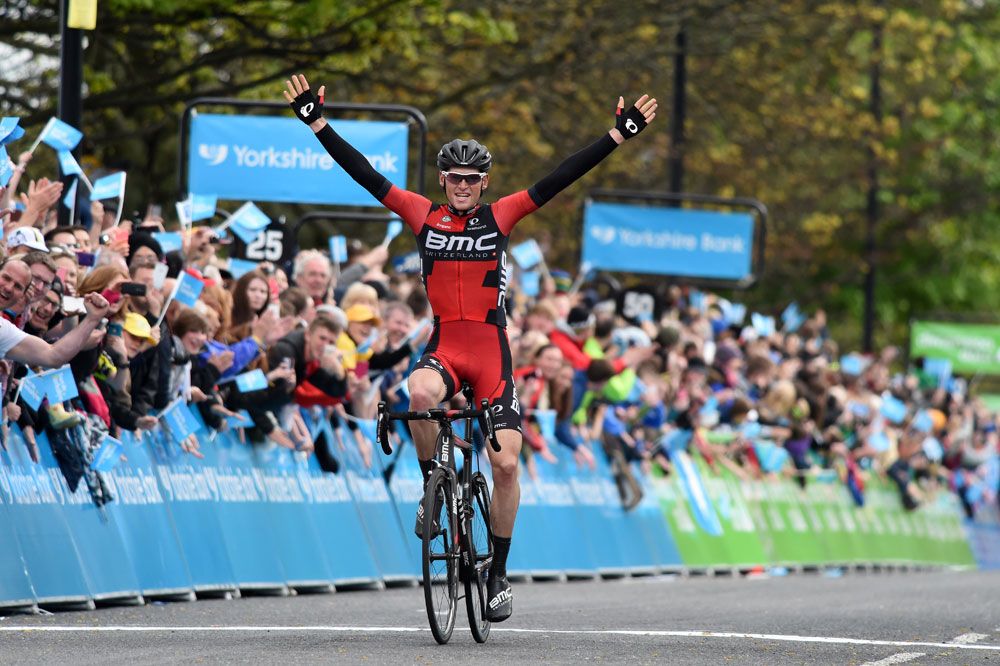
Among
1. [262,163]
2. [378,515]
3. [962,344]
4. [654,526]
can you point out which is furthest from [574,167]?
[962,344]

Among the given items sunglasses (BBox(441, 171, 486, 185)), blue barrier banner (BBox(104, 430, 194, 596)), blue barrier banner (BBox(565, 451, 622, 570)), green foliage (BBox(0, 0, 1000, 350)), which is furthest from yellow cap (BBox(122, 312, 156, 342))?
blue barrier banner (BBox(565, 451, 622, 570))

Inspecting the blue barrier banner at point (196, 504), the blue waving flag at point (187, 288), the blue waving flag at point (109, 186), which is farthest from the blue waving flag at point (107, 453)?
the blue waving flag at point (109, 186)

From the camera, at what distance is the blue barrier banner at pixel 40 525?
12344 millimetres

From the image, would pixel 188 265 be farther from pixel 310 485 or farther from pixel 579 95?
pixel 579 95

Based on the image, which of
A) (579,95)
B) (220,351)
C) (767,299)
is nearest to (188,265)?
(220,351)

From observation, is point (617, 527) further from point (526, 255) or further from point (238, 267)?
point (238, 267)

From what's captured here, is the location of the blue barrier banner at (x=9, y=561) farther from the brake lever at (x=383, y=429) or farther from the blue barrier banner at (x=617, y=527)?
the blue barrier banner at (x=617, y=527)

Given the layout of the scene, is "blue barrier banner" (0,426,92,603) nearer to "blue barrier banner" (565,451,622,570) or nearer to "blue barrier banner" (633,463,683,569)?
"blue barrier banner" (565,451,622,570)

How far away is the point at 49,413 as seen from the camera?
12.7m

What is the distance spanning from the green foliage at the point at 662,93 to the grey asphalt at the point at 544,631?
6623 millimetres

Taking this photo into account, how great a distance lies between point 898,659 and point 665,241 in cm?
1597

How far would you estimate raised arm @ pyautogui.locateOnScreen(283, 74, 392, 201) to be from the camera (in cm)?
1116

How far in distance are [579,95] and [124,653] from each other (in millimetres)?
20828

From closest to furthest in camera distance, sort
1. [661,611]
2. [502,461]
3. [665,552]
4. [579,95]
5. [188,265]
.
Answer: [502,461]
[661,611]
[188,265]
[665,552]
[579,95]
